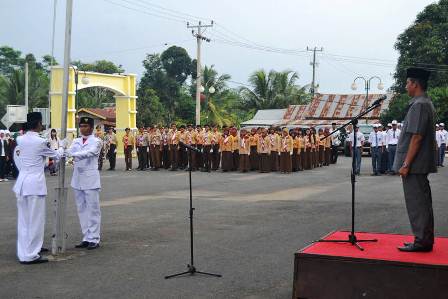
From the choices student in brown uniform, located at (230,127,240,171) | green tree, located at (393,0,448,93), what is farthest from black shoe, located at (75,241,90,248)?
green tree, located at (393,0,448,93)

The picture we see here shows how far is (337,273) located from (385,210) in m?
7.14

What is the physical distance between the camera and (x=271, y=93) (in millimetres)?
58438

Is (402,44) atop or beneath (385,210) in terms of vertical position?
atop

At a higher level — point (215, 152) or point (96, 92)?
point (96, 92)

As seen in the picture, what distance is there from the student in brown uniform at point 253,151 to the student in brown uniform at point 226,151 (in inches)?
32.3

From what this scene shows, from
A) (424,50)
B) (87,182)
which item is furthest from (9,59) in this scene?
(87,182)

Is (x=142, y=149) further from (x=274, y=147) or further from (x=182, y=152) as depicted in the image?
(x=274, y=147)

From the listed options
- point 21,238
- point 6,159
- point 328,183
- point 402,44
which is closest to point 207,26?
point 402,44

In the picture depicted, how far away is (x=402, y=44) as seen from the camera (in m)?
44.3

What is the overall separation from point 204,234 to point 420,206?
446 cm

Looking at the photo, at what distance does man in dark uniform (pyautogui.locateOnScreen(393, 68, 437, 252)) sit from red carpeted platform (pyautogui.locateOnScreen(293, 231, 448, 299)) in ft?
0.75

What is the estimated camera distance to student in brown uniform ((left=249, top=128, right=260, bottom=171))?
24391 millimetres

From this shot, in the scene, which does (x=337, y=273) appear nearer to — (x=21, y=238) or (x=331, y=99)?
(x=21, y=238)

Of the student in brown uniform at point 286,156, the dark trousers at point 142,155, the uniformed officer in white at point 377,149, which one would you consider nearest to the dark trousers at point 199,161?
the dark trousers at point 142,155
